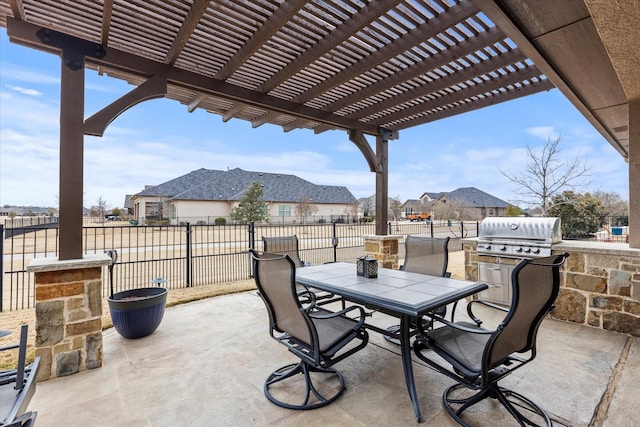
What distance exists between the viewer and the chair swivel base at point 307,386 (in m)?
2.10

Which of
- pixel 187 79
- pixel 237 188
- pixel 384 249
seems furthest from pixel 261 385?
pixel 237 188

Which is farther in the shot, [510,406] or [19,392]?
[510,406]

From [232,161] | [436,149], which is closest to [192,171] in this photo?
[232,161]

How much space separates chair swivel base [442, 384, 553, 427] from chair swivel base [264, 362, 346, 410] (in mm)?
768

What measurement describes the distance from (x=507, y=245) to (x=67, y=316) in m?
4.98

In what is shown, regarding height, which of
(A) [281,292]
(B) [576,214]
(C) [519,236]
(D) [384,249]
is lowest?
(D) [384,249]

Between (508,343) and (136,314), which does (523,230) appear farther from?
(136,314)

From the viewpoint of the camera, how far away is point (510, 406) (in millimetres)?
1839

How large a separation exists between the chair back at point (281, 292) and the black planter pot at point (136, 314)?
1708mm

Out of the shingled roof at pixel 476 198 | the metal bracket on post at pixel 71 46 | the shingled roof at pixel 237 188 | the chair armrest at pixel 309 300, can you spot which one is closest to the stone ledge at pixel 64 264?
the metal bracket on post at pixel 71 46

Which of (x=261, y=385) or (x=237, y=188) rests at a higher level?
(x=237, y=188)

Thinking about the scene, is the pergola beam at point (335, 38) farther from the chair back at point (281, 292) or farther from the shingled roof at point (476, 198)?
the shingled roof at point (476, 198)

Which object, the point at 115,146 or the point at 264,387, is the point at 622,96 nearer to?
the point at 264,387

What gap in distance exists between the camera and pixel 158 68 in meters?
3.14
